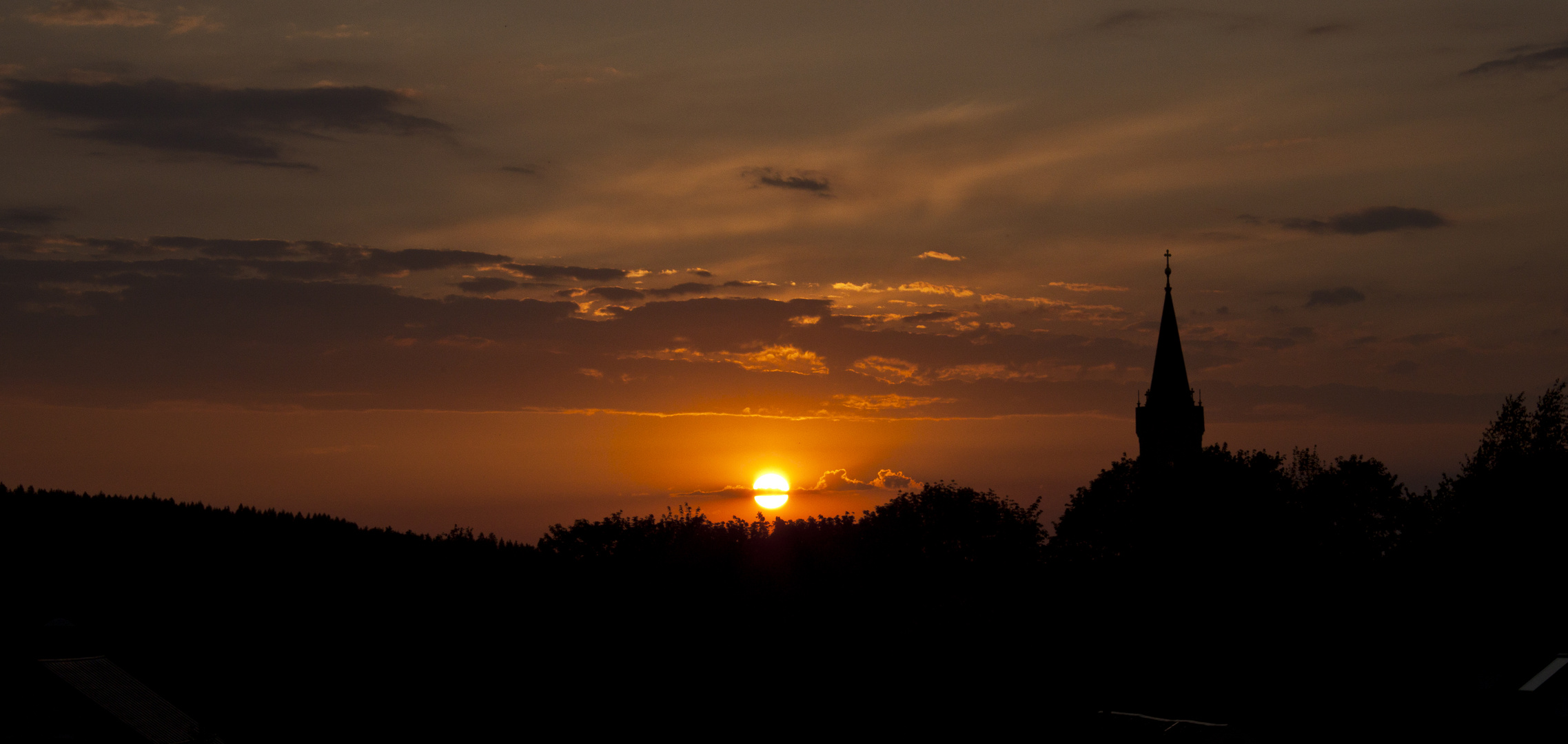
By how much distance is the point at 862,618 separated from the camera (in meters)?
55.2

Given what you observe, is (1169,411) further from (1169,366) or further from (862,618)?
(862,618)

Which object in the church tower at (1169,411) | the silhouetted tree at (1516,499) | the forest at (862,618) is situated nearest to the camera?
the forest at (862,618)

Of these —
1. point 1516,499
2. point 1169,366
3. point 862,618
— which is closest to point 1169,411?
point 1169,366

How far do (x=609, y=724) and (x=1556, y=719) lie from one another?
31.6 metres

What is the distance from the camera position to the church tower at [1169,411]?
323ft

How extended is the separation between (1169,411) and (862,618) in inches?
2006

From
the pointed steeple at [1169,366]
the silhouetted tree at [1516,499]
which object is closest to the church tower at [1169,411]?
the pointed steeple at [1169,366]

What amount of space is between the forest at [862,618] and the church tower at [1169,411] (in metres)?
10.5

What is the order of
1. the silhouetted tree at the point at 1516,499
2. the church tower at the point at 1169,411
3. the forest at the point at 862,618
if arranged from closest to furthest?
the forest at the point at 862,618
the silhouetted tree at the point at 1516,499
the church tower at the point at 1169,411

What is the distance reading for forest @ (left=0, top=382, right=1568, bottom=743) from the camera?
158 feet

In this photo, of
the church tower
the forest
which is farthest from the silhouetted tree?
the church tower

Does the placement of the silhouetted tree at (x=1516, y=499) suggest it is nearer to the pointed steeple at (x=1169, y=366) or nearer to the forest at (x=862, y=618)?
the forest at (x=862, y=618)

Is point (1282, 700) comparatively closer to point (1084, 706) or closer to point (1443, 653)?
point (1443, 653)

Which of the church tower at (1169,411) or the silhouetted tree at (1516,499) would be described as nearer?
the silhouetted tree at (1516,499)
